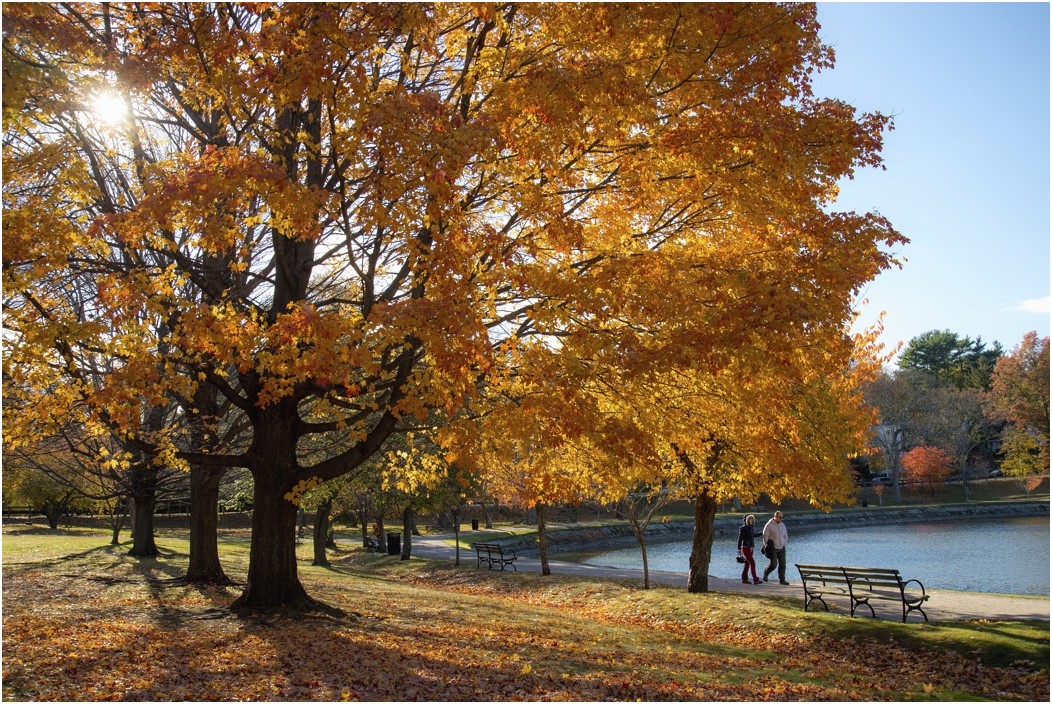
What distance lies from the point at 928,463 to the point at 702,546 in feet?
151

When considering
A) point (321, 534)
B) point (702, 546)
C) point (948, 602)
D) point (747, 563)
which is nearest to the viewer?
point (948, 602)

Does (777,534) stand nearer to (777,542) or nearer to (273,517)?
(777,542)

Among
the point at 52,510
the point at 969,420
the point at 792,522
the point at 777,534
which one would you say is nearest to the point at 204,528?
the point at 777,534

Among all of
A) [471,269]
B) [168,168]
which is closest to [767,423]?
[471,269]

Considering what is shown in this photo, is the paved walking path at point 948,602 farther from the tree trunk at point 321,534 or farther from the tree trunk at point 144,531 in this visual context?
the tree trunk at point 144,531

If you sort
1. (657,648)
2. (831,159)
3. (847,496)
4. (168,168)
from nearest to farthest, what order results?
(831,159) → (168,168) → (657,648) → (847,496)

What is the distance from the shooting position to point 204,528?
1524 cm

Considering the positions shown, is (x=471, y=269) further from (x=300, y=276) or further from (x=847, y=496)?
(x=847, y=496)

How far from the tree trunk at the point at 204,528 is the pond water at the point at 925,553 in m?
14.4

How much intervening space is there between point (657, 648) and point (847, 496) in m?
4.10

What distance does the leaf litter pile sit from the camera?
6875 millimetres

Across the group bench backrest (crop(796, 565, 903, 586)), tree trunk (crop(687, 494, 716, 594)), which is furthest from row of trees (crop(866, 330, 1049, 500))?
bench backrest (crop(796, 565, 903, 586))

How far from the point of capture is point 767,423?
36.3 feet

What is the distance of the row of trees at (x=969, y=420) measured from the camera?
4634 centimetres
